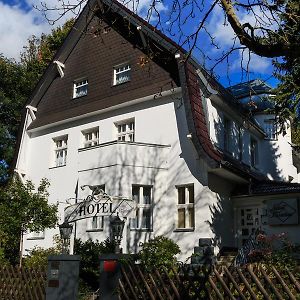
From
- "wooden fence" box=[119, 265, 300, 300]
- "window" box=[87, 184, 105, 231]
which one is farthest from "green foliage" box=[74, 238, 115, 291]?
"wooden fence" box=[119, 265, 300, 300]

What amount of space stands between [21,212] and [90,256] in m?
3.50

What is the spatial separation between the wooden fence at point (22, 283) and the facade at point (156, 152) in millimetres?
Result: 6554

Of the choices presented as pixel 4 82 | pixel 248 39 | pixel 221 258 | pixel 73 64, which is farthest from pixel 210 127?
pixel 4 82

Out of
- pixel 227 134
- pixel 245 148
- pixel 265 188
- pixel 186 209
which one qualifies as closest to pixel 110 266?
pixel 186 209

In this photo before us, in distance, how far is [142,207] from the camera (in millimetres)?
17609

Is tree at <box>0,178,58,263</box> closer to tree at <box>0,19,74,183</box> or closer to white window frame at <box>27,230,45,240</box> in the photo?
white window frame at <box>27,230,45,240</box>

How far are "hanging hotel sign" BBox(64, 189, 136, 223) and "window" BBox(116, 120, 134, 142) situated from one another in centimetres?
534

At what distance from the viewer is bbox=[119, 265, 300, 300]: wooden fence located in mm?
5551

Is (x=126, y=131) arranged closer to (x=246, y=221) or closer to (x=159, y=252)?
(x=246, y=221)

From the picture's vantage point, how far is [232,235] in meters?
18.3

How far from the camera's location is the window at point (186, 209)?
56.4ft

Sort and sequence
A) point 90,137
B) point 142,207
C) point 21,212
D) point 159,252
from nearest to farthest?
point 159,252 < point 21,212 < point 142,207 < point 90,137

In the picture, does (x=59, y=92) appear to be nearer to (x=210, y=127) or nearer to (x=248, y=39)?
(x=210, y=127)

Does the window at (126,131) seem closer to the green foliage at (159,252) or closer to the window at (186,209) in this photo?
the window at (186,209)
